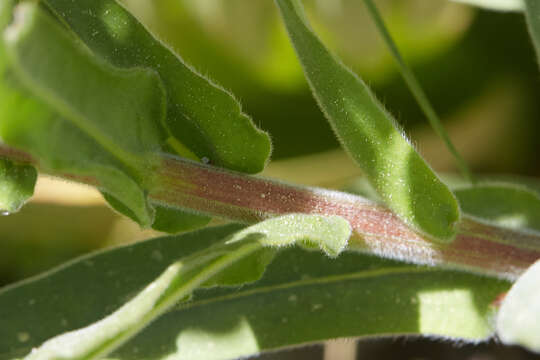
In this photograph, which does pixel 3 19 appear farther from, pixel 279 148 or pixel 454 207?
pixel 279 148

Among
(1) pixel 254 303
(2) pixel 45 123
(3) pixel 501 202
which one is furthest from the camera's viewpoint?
(3) pixel 501 202

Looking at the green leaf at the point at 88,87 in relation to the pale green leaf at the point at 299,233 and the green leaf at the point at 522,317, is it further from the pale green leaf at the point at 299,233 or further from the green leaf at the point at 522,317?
the green leaf at the point at 522,317

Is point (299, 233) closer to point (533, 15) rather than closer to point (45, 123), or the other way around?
point (45, 123)

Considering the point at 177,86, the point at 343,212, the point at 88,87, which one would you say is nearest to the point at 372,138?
the point at 343,212

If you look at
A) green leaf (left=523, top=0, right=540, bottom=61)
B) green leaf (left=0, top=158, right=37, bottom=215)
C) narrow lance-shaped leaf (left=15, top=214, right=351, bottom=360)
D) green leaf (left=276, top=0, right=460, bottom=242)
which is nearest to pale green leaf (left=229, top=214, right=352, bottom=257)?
narrow lance-shaped leaf (left=15, top=214, right=351, bottom=360)

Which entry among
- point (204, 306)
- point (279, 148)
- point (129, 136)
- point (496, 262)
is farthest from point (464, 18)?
point (129, 136)

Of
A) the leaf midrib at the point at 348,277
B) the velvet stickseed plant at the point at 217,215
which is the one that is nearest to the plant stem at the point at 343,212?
the velvet stickseed plant at the point at 217,215
